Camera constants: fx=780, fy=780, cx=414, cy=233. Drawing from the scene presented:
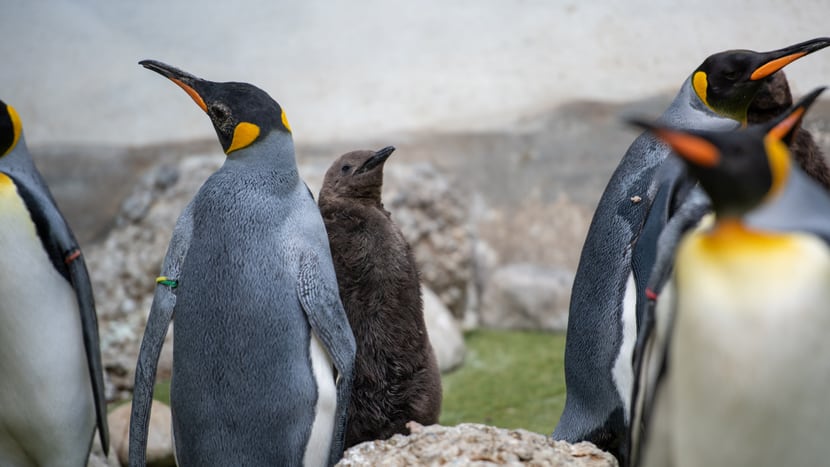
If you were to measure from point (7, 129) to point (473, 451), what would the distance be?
4.81 feet

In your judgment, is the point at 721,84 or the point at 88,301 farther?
the point at 88,301

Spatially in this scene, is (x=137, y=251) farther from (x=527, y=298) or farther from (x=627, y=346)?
(x=627, y=346)

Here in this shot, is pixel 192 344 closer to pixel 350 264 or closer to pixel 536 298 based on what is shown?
pixel 350 264

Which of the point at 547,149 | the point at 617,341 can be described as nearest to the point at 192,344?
the point at 617,341

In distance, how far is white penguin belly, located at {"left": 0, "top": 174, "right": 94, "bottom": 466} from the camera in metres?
1.94

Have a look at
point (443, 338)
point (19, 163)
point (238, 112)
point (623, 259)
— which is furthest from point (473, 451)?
point (443, 338)

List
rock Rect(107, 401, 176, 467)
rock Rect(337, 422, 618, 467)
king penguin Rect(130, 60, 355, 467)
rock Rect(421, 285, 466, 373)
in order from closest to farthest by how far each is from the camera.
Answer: rock Rect(337, 422, 618, 467), king penguin Rect(130, 60, 355, 467), rock Rect(107, 401, 176, 467), rock Rect(421, 285, 466, 373)

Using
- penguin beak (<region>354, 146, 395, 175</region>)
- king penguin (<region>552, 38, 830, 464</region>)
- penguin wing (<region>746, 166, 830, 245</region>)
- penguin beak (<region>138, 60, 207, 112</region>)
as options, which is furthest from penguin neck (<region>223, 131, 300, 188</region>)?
penguin wing (<region>746, 166, 830, 245</region>)

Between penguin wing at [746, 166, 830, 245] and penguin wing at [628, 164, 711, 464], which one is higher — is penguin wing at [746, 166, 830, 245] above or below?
above

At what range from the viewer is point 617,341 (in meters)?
1.85

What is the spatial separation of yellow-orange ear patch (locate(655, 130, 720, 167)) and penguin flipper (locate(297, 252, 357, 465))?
87 centimetres

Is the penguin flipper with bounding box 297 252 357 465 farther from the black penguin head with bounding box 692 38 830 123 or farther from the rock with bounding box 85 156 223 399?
the rock with bounding box 85 156 223 399

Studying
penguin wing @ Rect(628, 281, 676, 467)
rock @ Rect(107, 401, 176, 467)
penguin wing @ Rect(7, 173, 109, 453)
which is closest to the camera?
penguin wing @ Rect(628, 281, 676, 467)

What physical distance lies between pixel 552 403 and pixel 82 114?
3954mm
